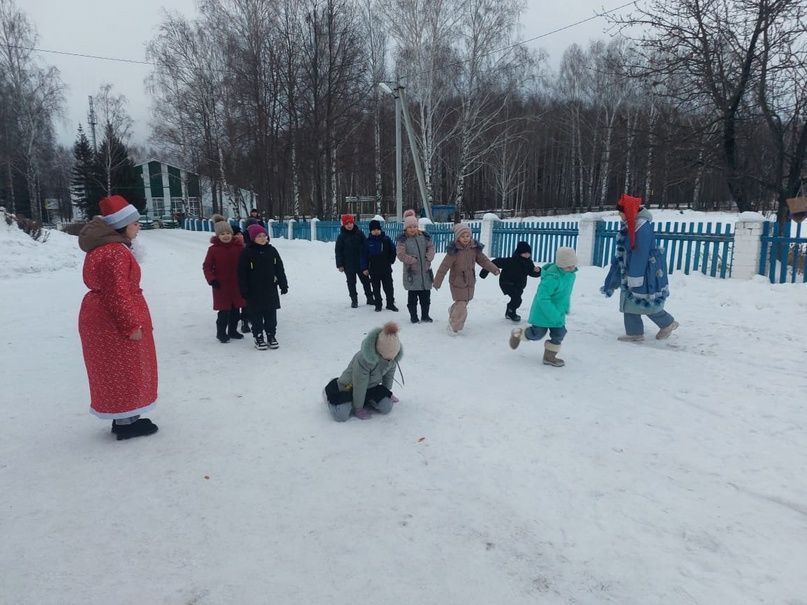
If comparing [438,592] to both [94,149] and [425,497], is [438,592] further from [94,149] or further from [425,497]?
[94,149]

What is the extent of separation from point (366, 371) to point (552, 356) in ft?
7.67

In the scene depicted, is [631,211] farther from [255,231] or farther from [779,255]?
[779,255]

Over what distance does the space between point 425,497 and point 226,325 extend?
429cm

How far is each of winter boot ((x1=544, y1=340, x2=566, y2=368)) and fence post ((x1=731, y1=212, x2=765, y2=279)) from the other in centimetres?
541

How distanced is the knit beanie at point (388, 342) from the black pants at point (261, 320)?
104 inches

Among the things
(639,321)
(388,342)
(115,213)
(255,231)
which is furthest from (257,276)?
(639,321)

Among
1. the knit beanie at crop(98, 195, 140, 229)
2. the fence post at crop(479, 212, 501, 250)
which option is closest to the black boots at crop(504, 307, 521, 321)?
the knit beanie at crop(98, 195, 140, 229)

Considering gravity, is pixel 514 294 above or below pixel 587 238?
below

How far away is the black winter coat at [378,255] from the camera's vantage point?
7828 mm

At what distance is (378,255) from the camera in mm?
7855

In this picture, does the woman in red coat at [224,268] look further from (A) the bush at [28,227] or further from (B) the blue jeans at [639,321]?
(A) the bush at [28,227]

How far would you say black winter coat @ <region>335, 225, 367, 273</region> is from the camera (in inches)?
320

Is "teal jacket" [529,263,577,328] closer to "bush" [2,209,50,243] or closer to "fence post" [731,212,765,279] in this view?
"fence post" [731,212,765,279]

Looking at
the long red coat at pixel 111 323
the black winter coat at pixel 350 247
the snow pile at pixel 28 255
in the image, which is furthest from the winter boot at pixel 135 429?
the snow pile at pixel 28 255
